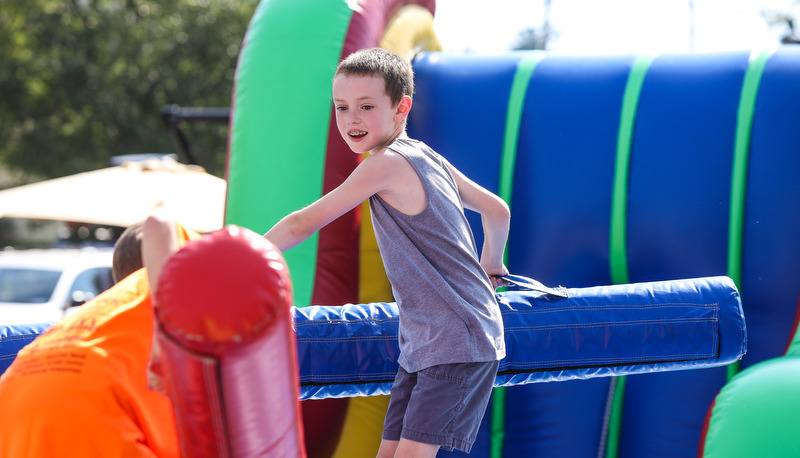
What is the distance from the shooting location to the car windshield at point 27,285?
23.0 feet

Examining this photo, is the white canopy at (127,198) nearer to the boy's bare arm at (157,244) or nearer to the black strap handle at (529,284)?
the black strap handle at (529,284)

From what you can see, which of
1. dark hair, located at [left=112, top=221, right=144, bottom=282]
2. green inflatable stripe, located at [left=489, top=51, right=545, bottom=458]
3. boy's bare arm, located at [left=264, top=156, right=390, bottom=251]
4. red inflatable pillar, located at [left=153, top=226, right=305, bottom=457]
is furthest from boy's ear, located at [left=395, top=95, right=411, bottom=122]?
green inflatable stripe, located at [left=489, top=51, right=545, bottom=458]

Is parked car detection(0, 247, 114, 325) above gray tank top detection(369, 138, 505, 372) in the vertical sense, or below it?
below

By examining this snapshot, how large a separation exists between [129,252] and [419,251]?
23.7 inches

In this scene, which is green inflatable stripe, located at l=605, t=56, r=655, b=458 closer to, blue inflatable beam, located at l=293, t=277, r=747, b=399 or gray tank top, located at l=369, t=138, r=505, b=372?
blue inflatable beam, located at l=293, t=277, r=747, b=399

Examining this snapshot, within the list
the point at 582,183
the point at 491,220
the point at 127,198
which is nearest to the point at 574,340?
the point at 491,220

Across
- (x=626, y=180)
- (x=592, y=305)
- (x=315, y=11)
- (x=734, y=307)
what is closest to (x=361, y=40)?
(x=315, y=11)

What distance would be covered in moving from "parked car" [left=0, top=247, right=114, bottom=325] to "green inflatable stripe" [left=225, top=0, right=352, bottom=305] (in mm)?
4354

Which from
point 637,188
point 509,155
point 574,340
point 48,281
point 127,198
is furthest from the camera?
point 127,198

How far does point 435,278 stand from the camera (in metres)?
1.71

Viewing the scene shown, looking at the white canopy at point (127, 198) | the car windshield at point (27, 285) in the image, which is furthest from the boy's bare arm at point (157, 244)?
the car windshield at point (27, 285)

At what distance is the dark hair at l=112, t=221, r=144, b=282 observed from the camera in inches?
66.9

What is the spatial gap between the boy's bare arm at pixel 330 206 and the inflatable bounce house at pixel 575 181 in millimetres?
1010

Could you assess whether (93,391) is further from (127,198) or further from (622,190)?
(127,198)
